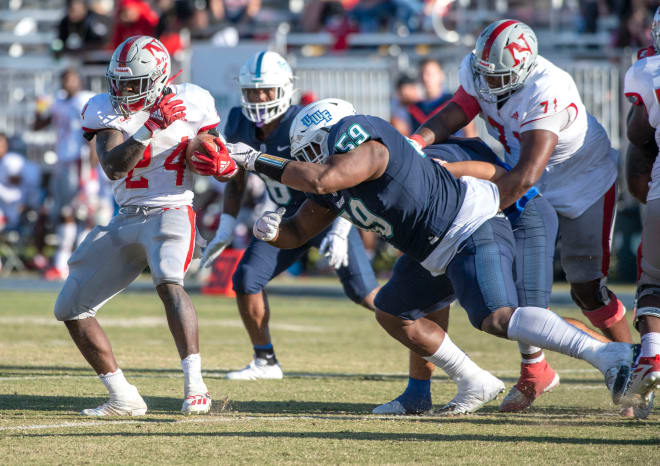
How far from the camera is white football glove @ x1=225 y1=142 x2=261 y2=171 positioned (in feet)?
15.1

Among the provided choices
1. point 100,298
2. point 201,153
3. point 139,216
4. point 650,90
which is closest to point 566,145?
point 650,90

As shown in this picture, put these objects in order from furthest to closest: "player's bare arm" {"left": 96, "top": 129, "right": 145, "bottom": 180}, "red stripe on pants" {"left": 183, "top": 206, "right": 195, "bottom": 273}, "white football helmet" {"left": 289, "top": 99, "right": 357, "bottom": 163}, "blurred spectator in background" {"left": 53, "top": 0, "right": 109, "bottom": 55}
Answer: "blurred spectator in background" {"left": 53, "top": 0, "right": 109, "bottom": 55}
"red stripe on pants" {"left": 183, "top": 206, "right": 195, "bottom": 273}
"player's bare arm" {"left": 96, "top": 129, "right": 145, "bottom": 180}
"white football helmet" {"left": 289, "top": 99, "right": 357, "bottom": 163}

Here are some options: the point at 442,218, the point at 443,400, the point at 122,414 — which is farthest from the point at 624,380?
the point at 122,414

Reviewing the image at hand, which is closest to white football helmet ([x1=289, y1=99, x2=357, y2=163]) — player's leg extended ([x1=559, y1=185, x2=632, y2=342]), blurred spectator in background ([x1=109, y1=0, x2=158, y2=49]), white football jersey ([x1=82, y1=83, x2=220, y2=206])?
white football jersey ([x1=82, y1=83, x2=220, y2=206])

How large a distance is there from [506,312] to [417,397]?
36.6 inches

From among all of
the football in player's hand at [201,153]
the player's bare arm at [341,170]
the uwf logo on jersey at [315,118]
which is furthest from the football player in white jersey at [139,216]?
the player's bare arm at [341,170]

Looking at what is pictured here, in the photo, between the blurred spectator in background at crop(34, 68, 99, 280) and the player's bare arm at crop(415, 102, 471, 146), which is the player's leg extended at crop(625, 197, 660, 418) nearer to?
the player's bare arm at crop(415, 102, 471, 146)

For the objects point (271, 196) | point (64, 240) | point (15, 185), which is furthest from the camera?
point (15, 185)

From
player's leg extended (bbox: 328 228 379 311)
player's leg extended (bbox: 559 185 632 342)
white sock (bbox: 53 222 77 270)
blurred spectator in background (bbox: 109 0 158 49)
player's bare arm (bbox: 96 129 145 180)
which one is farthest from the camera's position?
blurred spectator in background (bbox: 109 0 158 49)

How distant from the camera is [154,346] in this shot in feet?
25.8

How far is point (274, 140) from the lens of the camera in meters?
6.42

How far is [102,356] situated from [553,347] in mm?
2100

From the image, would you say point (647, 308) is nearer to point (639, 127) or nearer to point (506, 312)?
point (506, 312)

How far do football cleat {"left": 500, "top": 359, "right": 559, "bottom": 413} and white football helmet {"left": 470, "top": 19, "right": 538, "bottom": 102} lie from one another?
1.40 meters
